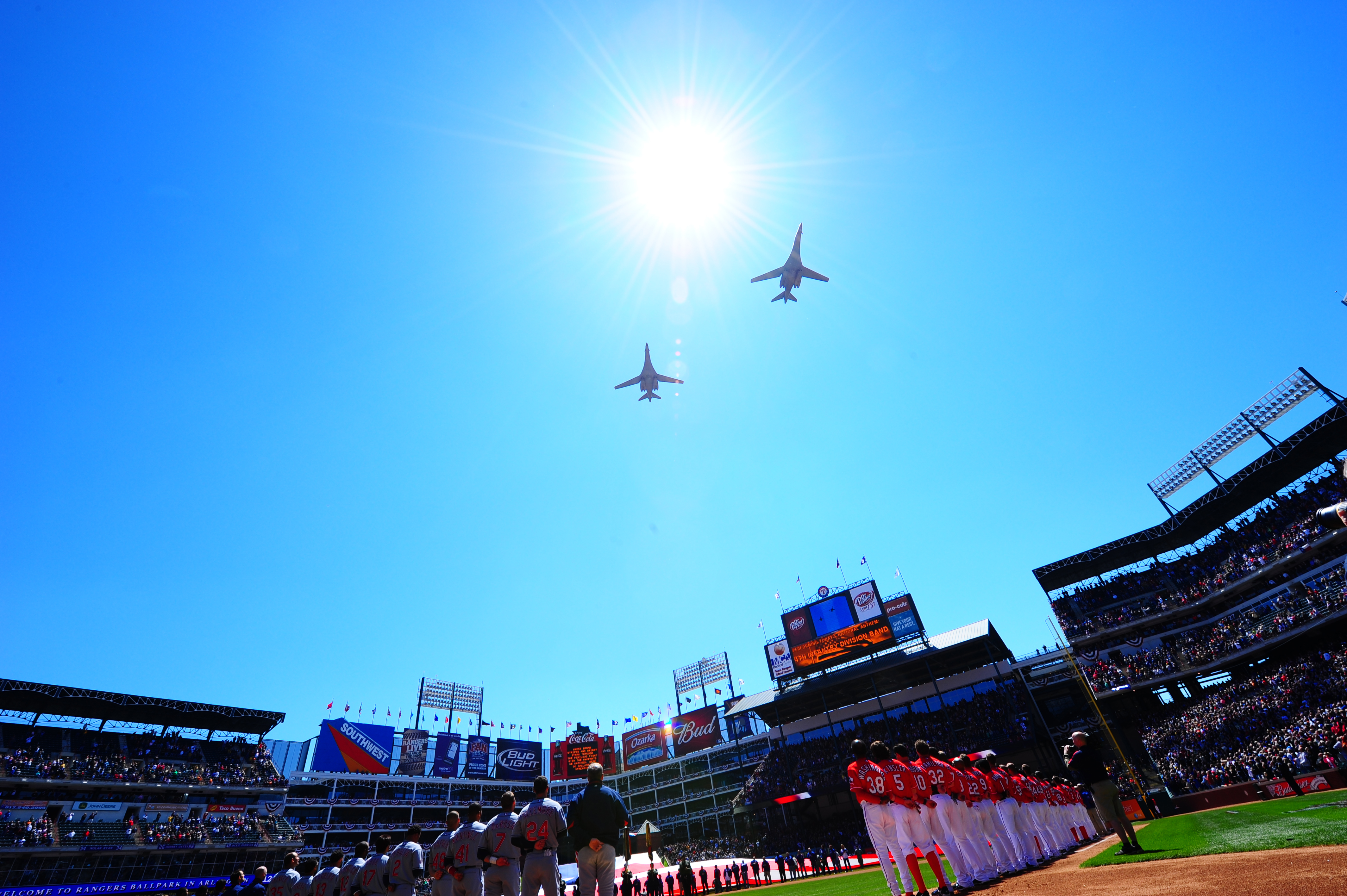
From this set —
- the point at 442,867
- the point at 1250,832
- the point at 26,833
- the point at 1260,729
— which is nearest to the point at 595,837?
the point at 442,867

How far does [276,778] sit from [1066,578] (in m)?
68.9

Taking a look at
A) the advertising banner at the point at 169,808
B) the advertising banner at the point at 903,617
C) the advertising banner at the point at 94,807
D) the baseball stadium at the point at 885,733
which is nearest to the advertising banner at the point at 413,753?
the baseball stadium at the point at 885,733

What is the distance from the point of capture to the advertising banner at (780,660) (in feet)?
172

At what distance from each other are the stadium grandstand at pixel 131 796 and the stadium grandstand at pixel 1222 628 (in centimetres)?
5752

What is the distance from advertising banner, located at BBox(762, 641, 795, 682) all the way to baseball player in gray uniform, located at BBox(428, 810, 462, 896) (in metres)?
45.8

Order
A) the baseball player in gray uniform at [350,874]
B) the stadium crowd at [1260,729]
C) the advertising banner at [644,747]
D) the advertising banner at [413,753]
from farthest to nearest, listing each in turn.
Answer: the advertising banner at [644,747]
the advertising banner at [413,753]
the stadium crowd at [1260,729]
the baseball player in gray uniform at [350,874]

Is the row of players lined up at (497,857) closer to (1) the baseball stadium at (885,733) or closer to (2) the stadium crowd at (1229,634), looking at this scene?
(1) the baseball stadium at (885,733)

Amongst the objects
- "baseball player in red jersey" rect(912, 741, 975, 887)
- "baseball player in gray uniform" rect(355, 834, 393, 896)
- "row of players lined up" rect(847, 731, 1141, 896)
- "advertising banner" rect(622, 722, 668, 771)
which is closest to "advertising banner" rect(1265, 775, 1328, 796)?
"row of players lined up" rect(847, 731, 1141, 896)

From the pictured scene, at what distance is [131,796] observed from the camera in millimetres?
43719

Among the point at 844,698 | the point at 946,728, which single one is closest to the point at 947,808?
the point at 946,728

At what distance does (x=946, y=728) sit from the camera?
4350 centimetres

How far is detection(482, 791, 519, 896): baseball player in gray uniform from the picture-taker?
8852 mm

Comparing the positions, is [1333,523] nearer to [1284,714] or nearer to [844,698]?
[1284,714]

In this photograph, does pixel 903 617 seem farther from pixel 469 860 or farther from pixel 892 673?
pixel 469 860
